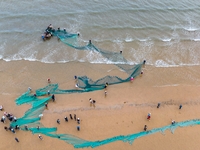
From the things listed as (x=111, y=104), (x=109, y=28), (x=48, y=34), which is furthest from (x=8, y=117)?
(x=109, y=28)

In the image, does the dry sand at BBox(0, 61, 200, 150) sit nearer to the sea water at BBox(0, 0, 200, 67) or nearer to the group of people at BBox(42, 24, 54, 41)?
the sea water at BBox(0, 0, 200, 67)

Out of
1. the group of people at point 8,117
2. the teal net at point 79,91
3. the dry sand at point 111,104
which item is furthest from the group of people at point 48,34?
the group of people at point 8,117

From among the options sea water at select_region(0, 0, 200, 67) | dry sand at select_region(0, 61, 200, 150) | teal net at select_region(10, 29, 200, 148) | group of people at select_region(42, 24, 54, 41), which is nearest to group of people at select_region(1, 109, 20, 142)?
teal net at select_region(10, 29, 200, 148)

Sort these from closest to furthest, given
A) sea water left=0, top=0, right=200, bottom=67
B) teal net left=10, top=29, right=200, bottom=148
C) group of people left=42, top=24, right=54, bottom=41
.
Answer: teal net left=10, top=29, right=200, bottom=148 < sea water left=0, top=0, right=200, bottom=67 < group of people left=42, top=24, right=54, bottom=41

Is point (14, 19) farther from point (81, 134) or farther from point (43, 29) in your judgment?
point (81, 134)

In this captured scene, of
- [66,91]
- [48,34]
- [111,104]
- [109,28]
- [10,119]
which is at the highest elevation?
[109,28]

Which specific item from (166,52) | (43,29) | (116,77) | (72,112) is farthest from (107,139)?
(43,29)

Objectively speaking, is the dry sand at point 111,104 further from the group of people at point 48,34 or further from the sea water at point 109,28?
the group of people at point 48,34

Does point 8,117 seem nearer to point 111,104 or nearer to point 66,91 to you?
point 66,91
